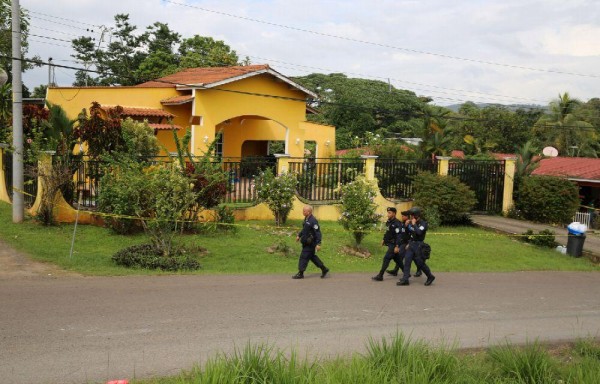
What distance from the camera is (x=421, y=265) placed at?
12031mm

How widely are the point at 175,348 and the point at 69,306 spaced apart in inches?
95.5

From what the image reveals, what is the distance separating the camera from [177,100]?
942 inches

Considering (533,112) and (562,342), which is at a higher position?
(533,112)

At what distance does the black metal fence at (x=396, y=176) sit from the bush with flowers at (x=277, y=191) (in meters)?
4.32

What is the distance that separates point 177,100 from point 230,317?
16.4 metres

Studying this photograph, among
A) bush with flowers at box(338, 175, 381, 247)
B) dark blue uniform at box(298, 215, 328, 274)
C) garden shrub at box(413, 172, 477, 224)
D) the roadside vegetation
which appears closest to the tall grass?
the roadside vegetation

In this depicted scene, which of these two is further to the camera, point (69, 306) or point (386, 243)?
point (386, 243)

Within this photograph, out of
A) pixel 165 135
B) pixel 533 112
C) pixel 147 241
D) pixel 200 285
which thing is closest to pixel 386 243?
pixel 200 285

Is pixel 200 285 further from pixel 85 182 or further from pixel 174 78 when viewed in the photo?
pixel 174 78

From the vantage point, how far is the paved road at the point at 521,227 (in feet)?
61.4

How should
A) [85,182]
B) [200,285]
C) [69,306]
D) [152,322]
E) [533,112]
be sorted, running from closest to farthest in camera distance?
[152,322]
[69,306]
[200,285]
[85,182]
[533,112]

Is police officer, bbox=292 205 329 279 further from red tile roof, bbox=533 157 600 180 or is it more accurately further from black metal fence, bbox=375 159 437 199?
red tile roof, bbox=533 157 600 180

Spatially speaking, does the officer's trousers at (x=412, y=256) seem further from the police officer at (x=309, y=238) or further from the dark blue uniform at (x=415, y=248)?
the police officer at (x=309, y=238)

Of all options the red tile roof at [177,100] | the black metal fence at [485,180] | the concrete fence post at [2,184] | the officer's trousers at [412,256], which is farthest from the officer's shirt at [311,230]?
the red tile roof at [177,100]
